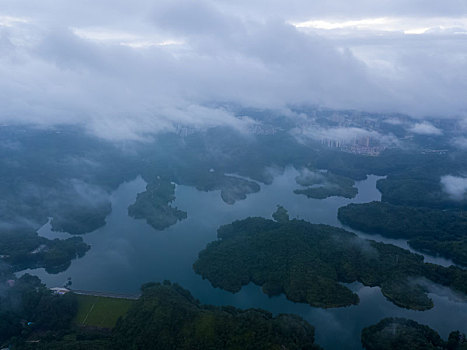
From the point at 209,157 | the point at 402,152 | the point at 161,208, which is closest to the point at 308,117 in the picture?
the point at 402,152

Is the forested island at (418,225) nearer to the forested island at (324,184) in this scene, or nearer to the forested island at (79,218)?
the forested island at (324,184)

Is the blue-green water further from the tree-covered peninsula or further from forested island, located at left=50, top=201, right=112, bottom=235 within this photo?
the tree-covered peninsula

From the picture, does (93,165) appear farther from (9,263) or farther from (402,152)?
(402,152)

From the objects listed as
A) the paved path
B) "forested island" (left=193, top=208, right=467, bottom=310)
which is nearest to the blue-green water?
"forested island" (left=193, top=208, right=467, bottom=310)

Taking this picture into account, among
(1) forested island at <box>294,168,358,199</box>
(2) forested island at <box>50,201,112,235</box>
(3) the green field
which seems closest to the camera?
(3) the green field

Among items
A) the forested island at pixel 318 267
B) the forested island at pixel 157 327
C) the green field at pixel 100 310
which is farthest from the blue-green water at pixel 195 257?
the forested island at pixel 157 327
